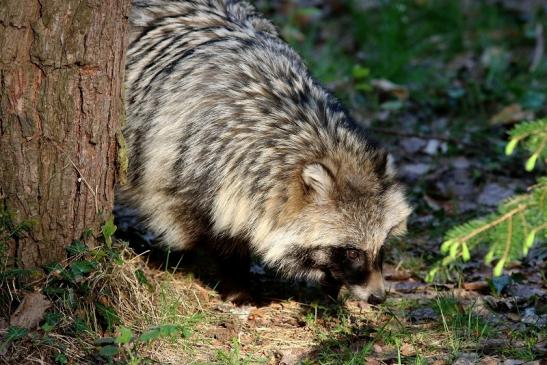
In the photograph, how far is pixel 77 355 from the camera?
4031mm

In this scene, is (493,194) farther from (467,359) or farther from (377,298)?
(467,359)

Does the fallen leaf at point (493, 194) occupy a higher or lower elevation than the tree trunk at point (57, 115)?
lower

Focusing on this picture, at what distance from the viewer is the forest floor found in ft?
13.9

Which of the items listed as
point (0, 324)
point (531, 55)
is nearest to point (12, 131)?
point (0, 324)

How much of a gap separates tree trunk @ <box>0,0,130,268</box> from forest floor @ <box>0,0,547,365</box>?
22 cm

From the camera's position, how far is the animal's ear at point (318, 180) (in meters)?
4.54

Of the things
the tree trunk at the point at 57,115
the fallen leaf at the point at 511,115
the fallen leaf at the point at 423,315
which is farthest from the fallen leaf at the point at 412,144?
the tree trunk at the point at 57,115

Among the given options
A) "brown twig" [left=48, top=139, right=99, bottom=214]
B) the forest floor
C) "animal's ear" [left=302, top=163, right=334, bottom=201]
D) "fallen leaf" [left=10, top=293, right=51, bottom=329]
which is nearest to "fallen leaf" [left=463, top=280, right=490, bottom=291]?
the forest floor

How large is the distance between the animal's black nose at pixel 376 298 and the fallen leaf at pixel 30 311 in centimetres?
180

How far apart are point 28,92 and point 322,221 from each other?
1.71 metres

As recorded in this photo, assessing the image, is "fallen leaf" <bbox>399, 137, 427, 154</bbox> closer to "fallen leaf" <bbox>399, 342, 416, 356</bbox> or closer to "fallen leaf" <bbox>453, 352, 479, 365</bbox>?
"fallen leaf" <bbox>399, 342, 416, 356</bbox>

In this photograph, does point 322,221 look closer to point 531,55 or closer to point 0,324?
point 0,324

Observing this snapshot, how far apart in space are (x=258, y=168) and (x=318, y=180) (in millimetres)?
379

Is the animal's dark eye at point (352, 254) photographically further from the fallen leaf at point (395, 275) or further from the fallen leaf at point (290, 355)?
the fallen leaf at point (395, 275)
